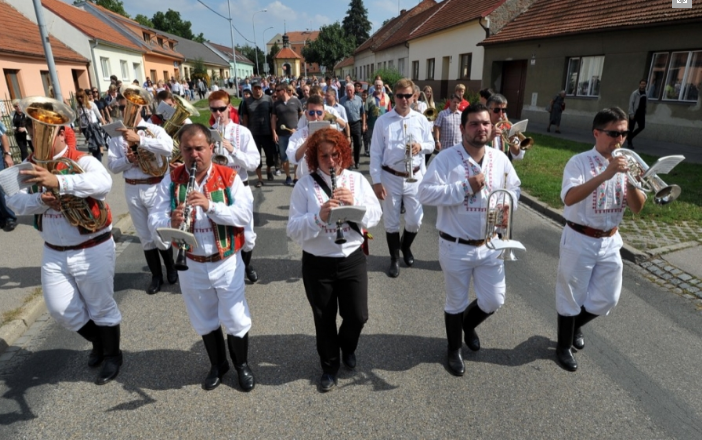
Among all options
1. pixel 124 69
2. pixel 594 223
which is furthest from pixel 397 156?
pixel 124 69

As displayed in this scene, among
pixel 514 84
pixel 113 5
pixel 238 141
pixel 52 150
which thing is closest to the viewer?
pixel 52 150

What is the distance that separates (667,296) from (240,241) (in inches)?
187

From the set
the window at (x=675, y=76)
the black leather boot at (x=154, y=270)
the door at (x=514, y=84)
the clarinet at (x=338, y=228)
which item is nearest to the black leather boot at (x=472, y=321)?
the clarinet at (x=338, y=228)

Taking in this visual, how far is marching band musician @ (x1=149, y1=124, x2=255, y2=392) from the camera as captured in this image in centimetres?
295

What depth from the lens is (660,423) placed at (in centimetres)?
299

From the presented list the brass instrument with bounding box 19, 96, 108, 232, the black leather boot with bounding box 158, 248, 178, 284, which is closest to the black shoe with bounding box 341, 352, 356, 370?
the brass instrument with bounding box 19, 96, 108, 232

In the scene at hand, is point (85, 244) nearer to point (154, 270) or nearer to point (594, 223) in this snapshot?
point (154, 270)

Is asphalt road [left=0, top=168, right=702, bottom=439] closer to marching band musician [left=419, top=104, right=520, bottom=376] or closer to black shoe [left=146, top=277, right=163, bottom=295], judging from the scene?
black shoe [left=146, top=277, right=163, bottom=295]

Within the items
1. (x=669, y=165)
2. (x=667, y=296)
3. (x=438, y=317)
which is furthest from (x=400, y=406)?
(x=667, y=296)

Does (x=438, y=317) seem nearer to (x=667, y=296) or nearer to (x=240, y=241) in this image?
(x=240, y=241)

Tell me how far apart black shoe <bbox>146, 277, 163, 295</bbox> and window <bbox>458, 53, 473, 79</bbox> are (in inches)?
938

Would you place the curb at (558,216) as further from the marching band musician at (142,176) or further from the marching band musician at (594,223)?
the marching band musician at (142,176)

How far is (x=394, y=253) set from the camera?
18.1 feet

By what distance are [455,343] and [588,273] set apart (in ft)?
3.98
